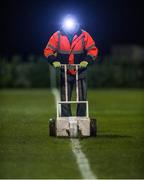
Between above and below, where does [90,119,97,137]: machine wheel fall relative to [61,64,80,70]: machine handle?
below

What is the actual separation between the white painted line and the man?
144 centimetres

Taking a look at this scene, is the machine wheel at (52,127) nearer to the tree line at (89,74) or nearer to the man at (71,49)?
the man at (71,49)

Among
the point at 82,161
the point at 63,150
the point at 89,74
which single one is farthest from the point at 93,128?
the point at 89,74

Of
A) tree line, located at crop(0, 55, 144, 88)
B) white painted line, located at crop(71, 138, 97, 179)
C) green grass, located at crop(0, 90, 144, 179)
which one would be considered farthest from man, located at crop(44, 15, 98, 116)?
tree line, located at crop(0, 55, 144, 88)

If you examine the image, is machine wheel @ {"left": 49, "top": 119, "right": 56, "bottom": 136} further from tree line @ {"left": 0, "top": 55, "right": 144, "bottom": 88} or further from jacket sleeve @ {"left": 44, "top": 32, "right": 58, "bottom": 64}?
tree line @ {"left": 0, "top": 55, "right": 144, "bottom": 88}

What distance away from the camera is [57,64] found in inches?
520

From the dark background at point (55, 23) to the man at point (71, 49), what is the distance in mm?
42151

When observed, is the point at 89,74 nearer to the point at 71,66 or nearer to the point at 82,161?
the point at 71,66

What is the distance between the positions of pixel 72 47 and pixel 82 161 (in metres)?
3.46

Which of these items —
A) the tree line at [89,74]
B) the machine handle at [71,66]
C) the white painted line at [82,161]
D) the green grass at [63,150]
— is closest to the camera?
the white painted line at [82,161]

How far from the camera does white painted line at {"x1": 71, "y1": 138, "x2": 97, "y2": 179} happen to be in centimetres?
926

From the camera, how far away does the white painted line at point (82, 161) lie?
365 inches

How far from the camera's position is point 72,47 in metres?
13.4

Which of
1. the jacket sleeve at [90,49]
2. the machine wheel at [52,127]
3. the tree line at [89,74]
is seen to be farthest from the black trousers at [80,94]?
the tree line at [89,74]
